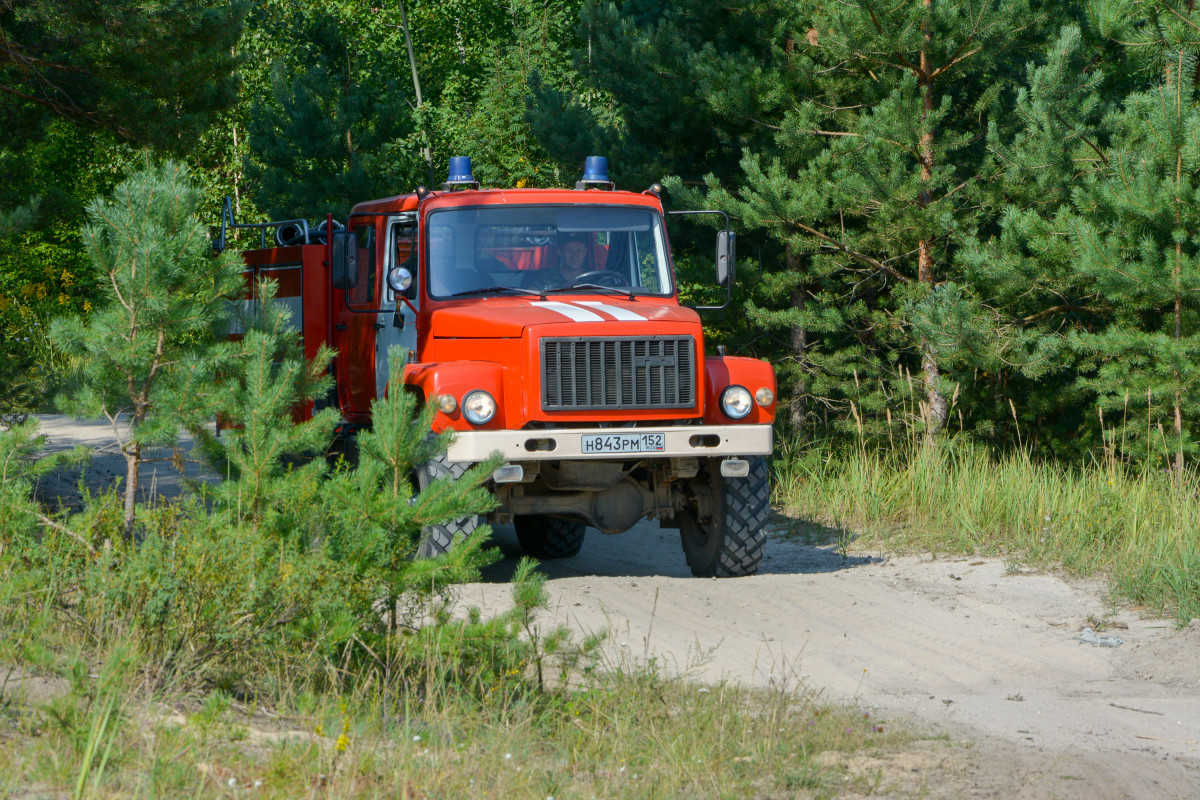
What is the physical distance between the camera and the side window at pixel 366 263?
28.3 feet

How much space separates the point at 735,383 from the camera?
7.72m

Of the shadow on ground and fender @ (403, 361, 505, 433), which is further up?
fender @ (403, 361, 505, 433)

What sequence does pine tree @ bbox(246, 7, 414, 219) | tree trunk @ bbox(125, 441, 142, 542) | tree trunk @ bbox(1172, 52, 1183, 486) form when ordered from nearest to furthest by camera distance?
tree trunk @ bbox(125, 441, 142, 542) → tree trunk @ bbox(1172, 52, 1183, 486) → pine tree @ bbox(246, 7, 414, 219)

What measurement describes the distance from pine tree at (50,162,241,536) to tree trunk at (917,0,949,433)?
7.97 m

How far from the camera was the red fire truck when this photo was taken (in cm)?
721

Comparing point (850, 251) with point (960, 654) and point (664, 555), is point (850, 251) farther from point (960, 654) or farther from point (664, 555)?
point (960, 654)

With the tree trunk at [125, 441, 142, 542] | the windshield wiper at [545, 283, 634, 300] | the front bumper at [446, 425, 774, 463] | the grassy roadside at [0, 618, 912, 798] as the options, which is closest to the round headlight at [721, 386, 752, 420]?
the front bumper at [446, 425, 774, 463]

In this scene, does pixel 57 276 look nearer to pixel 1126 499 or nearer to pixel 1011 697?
pixel 1126 499

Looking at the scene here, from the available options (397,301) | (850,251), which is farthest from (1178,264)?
(397,301)

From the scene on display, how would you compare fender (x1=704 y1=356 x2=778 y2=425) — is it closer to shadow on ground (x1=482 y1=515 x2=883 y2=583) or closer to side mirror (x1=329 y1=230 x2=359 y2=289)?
shadow on ground (x1=482 y1=515 x2=883 y2=583)

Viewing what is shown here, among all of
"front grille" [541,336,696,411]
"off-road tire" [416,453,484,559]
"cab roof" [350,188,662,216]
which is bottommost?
"off-road tire" [416,453,484,559]

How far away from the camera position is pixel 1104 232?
33.9 ft

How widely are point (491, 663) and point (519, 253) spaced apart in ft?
12.1

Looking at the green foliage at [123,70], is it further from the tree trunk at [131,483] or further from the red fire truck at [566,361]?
the tree trunk at [131,483]
